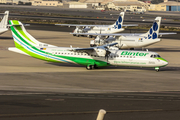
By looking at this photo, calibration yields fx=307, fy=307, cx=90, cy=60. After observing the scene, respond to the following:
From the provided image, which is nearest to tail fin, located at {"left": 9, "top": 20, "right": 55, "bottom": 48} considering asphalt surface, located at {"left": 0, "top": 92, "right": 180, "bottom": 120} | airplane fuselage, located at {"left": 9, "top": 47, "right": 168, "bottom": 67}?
airplane fuselage, located at {"left": 9, "top": 47, "right": 168, "bottom": 67}

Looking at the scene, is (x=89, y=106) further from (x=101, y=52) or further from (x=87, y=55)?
(x=87, y=55)

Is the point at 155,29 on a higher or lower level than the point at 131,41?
higher

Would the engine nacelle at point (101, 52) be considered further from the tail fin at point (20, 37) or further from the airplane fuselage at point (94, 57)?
the tail fin at point (20, 37)

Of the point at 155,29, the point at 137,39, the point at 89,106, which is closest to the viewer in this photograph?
the point at 89,106

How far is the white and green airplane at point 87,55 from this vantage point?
3912cm

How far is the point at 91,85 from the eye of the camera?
3117 centimetres

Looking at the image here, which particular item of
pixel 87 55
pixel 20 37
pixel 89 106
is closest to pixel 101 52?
pixel 87 55

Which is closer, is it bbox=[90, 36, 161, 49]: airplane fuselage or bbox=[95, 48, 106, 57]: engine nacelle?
bbox=[95, 48, 106, 57]: engine nacelle

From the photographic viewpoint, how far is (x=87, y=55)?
4025 centimetres

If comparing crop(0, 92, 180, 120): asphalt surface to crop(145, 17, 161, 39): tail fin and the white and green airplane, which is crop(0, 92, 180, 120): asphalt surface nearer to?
the white and green airplane

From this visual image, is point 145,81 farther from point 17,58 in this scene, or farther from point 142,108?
point 17,58

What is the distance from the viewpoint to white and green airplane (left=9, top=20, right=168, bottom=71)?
39.1 meters

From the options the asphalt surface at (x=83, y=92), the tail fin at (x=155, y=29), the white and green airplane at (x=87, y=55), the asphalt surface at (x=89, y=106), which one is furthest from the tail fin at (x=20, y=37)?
the tail fin at (x=155, y=29)

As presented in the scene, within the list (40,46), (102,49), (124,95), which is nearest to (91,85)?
(124,95)
